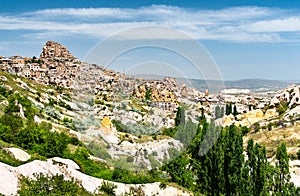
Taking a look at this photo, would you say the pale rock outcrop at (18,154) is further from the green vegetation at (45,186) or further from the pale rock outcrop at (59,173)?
the green vegetation at (45,186)

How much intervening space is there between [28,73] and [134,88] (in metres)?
57.8

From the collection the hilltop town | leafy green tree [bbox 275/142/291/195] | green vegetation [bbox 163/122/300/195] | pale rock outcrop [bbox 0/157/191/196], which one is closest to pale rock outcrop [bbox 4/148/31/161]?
the hilltop town

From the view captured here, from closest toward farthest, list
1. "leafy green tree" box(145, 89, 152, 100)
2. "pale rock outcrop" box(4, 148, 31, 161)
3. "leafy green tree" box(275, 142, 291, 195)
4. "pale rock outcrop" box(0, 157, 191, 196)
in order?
1. "pale rock outcrop" box(0, 157, 191, 196)
2. "pale rock outcrop" box(4, 148, 31, 161)
3. "leafy green tree" box(275, 142, 291, 195)
4. "leafy green tree" box(145, 89, 152, 100)

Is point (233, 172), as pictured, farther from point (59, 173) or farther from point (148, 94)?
point (59, 173)

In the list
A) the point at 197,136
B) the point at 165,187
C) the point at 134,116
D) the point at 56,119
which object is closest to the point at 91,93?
the point at 134,116

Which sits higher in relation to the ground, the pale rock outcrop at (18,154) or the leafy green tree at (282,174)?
the pale rock outcrop at (18,154)

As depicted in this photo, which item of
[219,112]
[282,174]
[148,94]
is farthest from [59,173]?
[219,112]

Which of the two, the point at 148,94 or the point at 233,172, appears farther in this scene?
the point at 148,94

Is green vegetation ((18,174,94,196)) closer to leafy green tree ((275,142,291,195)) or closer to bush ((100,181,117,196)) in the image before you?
bush ((100,181,117,196))

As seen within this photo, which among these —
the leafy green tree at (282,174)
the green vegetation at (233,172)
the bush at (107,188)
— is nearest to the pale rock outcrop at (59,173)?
the bush at (107,188)

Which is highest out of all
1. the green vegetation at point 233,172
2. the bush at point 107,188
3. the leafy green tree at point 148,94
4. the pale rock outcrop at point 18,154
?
the leafy green tree at point 148,94

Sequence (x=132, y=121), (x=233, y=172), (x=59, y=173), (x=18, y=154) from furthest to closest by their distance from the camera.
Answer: (x=233, y=172), (x=132, y=121), (x=18, y=154), (x=59, y=173)

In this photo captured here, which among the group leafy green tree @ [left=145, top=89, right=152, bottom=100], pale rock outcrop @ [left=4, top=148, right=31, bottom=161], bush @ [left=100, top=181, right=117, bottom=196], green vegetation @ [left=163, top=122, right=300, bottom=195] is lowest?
green vegetation @ [left=163, top=122, right=300, bottom=195]

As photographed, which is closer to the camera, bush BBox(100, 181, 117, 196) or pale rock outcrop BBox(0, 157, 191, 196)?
pale rock outcrop BBox(0, 157, 191, 196)
